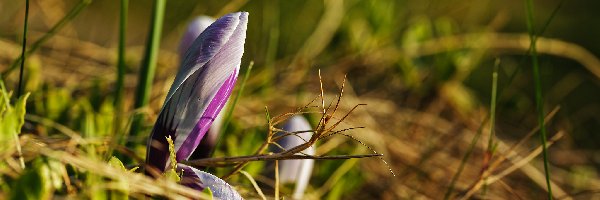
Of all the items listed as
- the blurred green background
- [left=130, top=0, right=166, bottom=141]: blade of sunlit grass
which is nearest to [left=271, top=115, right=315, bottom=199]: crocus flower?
the blurred green background

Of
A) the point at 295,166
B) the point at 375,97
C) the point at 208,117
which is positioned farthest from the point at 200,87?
the point at 375,97

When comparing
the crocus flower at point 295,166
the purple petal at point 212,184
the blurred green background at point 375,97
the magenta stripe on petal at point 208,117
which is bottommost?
the purple petal at point 212,184

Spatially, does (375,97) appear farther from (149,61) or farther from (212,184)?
(212,184)

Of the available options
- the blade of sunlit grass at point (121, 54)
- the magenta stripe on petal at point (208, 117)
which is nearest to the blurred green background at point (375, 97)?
the blade of sunlit grass at point (121, 54)

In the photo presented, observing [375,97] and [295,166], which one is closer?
[295,166]

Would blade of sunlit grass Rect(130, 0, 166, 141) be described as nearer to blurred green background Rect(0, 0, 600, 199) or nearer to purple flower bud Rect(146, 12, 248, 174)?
blurred green background Rect(0, 0, 600, 199)

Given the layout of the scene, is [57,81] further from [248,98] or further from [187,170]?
[187,170]

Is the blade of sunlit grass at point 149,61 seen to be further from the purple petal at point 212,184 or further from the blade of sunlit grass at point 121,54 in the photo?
the purple petal at point 212,184

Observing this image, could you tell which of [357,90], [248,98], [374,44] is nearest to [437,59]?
[374,44]
